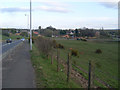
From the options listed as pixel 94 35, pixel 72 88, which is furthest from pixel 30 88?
pixel 94 35

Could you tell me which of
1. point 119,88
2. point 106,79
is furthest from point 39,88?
point 106,79

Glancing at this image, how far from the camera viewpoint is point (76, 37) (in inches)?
2699

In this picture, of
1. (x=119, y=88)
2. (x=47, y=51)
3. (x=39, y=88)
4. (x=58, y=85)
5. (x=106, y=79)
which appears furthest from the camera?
(x=47, y=51)

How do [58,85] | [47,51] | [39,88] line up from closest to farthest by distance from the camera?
[39,88] < [58,85] < [47,51]

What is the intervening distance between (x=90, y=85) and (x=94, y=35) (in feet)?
211

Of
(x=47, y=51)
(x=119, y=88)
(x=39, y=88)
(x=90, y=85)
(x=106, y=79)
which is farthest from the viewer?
(x=47, y=51)

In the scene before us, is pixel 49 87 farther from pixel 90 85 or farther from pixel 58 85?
pixel 90 85

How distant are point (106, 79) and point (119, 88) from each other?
2205 millimetres

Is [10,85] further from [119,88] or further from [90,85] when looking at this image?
[119,88]

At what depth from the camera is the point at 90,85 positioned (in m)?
5.98

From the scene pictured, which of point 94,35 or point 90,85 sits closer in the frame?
point 90,85

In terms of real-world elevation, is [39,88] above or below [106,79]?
above

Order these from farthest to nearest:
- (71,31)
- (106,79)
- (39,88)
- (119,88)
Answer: (71,31) → (106,79) → (119,88) → (39,88)

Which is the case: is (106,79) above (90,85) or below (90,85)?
below
